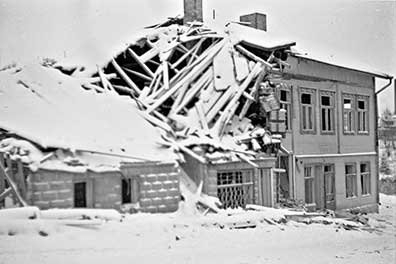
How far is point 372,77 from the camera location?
381cm

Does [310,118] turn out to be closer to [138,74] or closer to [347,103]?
[347,103]

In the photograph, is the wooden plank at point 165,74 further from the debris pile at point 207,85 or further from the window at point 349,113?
the window at point 349,113

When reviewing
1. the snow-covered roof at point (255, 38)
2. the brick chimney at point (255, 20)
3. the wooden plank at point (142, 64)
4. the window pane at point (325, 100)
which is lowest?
the window pane at point (325, 100)

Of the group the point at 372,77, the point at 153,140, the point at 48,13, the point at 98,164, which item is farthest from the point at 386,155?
the point at 48,13

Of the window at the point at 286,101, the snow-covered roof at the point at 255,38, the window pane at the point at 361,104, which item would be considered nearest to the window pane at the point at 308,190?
the window at the point at 286,101

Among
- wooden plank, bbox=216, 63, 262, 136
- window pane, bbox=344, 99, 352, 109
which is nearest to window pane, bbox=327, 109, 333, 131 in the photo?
window pane, bbox=344, 99, 352, 109

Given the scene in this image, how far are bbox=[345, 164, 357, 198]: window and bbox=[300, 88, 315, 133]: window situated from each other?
13.1 inches

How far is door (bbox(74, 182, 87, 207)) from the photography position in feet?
9.12

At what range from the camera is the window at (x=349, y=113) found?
12.1 ft

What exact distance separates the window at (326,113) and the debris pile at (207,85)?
36cm

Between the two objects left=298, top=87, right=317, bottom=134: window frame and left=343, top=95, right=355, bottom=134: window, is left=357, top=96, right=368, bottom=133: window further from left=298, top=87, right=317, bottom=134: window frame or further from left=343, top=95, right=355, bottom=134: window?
left=298, top=87, right=317, bottom=134: window frame

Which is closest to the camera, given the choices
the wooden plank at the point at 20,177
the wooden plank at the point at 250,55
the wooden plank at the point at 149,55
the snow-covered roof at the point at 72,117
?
the wooden plank at the point at 20,177

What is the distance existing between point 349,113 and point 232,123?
92 centimetres

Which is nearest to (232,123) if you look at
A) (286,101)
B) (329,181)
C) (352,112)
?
(286,101)
